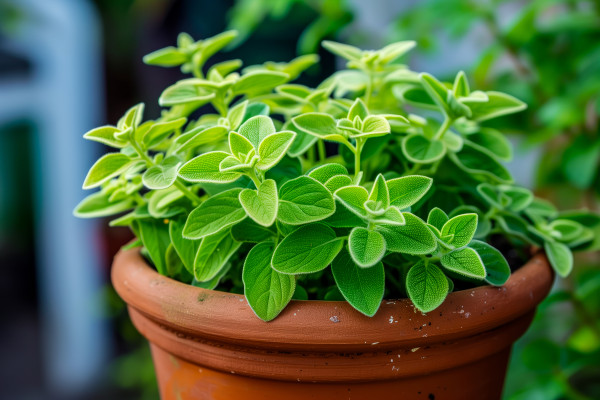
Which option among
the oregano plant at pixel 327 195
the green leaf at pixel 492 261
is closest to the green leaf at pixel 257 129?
the oregano plant at pixel 327 195

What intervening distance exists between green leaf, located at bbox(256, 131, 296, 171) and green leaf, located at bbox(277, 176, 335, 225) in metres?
0.02

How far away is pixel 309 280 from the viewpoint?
22.5 inches

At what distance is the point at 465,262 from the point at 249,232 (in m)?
0.19

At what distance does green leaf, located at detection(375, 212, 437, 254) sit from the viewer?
18.3 inches

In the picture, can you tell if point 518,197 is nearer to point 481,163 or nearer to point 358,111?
point 481,163

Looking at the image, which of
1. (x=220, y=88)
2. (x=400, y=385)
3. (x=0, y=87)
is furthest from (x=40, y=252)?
(x=400, y=385)

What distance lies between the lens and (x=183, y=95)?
0.61 metres

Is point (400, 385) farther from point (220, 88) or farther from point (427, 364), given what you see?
point (220, 88)

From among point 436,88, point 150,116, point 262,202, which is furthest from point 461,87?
point 150,116

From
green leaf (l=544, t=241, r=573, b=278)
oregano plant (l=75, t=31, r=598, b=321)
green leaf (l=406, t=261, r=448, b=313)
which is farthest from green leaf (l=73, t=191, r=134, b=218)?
green leaf (l=544, t=241, r=573, b=278)

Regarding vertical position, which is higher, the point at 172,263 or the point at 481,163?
the point at 481,163

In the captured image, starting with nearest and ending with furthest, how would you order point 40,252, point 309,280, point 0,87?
point 309,280 → point 0,87 → point 40,252

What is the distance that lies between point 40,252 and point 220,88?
1878mm

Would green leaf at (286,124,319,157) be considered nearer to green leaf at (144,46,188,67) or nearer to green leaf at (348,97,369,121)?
green leaf at (348,97,369,121)
